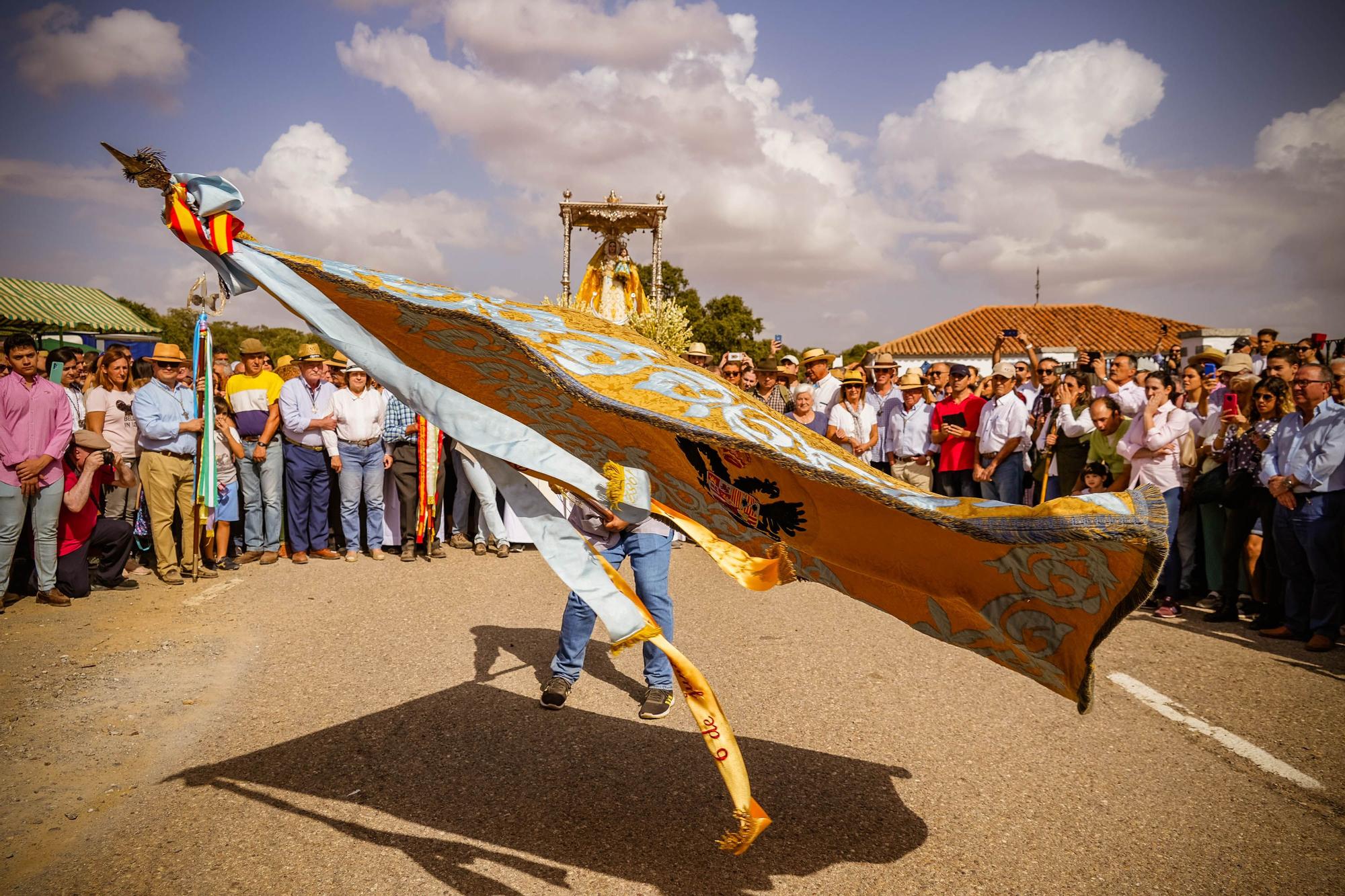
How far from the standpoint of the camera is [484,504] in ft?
30.4

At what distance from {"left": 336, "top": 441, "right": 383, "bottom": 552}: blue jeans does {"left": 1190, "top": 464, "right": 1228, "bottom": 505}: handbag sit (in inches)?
318

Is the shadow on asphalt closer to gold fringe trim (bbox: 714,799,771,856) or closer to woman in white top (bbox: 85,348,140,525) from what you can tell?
gold fringe trim (bbox: 714,799,771,856)

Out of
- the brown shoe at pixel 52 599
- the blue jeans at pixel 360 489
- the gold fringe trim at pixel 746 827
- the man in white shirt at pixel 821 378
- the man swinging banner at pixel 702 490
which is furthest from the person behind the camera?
the man in white shirt at pixel 821 378

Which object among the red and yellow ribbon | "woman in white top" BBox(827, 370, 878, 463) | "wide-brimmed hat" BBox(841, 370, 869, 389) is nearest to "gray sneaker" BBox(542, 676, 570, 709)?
the red and yellow ribbon

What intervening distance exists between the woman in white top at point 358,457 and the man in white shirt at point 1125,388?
751 cm

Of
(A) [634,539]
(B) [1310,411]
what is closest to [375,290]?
(A) [634,539]

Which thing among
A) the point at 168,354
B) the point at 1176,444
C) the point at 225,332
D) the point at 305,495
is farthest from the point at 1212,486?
the point at 225,332

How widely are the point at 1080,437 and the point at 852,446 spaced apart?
246 centimetres

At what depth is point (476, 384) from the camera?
3047 mm

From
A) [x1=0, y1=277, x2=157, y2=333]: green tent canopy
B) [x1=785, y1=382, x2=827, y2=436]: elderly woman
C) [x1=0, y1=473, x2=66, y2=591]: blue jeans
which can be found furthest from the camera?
[x1=0, y1=277, x2=157, y2=333]: green tent canopy

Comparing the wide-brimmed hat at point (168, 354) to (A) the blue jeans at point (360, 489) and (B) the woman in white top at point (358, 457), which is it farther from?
(A) the blue jeans at point (360, 489)

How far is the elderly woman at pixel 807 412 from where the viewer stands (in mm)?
8469

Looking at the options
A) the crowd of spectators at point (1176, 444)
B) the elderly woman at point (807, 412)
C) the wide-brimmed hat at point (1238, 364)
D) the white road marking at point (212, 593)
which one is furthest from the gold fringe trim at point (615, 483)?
the wide-brimmed hat at point (1238, 364)

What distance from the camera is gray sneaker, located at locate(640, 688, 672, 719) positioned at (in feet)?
14.3
